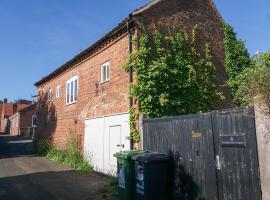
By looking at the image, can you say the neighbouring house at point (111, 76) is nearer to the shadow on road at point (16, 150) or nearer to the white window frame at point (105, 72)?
the white window frame at point (105, 72)

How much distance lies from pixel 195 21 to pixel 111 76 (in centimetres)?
463

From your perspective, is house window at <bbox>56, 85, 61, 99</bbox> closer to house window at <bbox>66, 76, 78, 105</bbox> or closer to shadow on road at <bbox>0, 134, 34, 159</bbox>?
house window at <bbox>66, 76, 78, 105</bbox>

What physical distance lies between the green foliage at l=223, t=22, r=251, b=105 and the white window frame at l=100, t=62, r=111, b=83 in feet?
18.3

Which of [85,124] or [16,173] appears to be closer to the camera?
[16,173]

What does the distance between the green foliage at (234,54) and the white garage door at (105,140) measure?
5678 mm

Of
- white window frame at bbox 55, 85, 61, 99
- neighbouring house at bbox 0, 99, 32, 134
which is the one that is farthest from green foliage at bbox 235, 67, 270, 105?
neighbouring house at bbox 0, 99, 32, 134

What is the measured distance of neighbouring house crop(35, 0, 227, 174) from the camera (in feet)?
42.0

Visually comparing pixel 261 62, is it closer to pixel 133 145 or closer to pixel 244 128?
pixel 244 128

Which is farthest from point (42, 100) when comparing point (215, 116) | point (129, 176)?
point (215, 116)

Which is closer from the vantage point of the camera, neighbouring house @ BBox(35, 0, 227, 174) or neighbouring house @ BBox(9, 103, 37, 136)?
neighbouring house @ BBox(35, 0, 227, 174)

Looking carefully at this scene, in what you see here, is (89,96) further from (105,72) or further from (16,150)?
(16,150)

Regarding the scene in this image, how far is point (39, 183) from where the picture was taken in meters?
12.0

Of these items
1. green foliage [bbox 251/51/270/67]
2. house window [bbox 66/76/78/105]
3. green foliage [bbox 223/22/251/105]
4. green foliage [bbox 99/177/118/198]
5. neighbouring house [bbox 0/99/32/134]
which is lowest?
green foliage [bbox 99/177/118/198]

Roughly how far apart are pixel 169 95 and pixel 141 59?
1.65 metres
